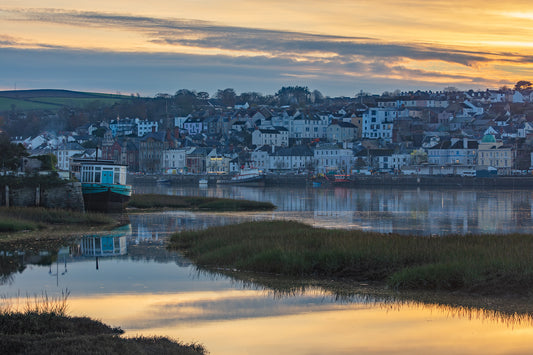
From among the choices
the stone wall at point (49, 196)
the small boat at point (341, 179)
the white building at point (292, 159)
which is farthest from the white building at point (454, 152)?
the stone wall at point (49, 196)

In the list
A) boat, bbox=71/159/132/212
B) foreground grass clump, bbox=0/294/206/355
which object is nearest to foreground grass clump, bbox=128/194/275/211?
boat, bbox=71/159/132/212

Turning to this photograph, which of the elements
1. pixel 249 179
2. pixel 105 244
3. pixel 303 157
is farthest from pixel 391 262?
pixel 303 157

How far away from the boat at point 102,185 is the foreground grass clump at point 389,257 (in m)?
23.6

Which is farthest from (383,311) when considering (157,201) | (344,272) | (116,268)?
(157,201)

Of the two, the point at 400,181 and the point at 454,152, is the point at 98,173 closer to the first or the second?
the point at 400,181

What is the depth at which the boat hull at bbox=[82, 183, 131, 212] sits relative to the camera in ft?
168

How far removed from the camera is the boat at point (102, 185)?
5128 cm

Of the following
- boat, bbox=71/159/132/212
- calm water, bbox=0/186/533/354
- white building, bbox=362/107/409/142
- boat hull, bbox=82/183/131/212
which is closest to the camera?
calm water, bbox=0/186/533/354

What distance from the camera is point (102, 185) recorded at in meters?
51.2

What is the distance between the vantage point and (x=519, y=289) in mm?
19344

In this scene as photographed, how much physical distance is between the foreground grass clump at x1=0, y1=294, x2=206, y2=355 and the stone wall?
95.8 ft

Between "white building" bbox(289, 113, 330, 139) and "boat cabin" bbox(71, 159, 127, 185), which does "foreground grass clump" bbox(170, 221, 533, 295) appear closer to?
"boat cabin" bbox(71, 159, 127, 185)

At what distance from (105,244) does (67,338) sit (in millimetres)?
18081

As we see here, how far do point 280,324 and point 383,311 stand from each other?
266 cm
